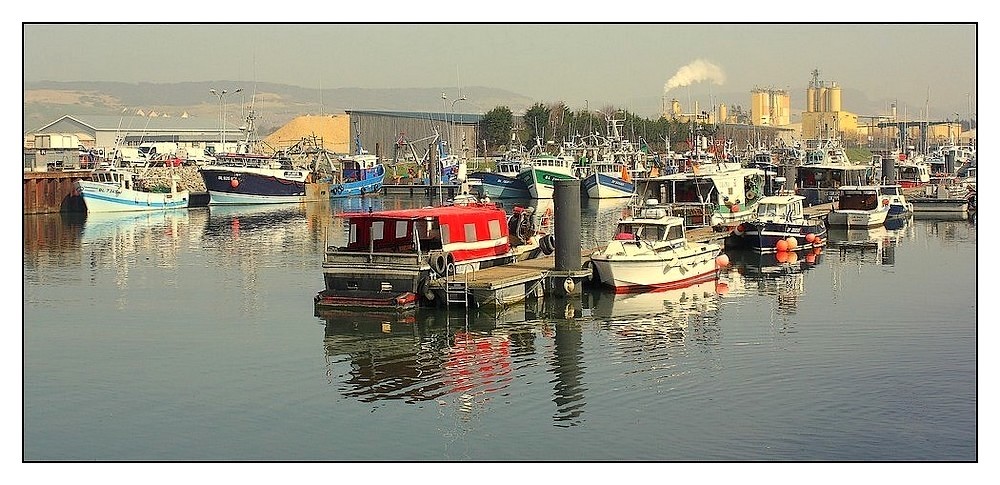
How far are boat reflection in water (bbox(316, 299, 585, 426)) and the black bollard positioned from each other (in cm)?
108

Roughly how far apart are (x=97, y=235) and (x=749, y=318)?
111 ft

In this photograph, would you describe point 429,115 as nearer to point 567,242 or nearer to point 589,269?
point 589,269

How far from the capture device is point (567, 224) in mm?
32875

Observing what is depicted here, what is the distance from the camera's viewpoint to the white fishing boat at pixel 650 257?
113 ft

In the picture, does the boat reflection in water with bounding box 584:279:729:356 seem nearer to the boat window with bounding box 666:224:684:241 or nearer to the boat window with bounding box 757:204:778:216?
the boat window with bounding box 666:224:684:241

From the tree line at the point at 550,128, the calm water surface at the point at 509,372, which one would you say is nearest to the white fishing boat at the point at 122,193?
the calm water surface at the point at 509,372

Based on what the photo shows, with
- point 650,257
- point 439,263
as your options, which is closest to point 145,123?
point 650,257

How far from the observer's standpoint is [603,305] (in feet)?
108

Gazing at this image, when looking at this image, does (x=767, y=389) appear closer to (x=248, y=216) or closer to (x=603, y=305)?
(x=603, y=305)

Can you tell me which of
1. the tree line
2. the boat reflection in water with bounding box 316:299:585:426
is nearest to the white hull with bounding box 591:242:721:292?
the boat reflection in water with bounding box 316:299:585:426

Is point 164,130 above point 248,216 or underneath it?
above

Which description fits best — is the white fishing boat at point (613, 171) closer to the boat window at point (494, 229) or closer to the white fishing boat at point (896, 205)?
the white fishing boat at point (896, 205)

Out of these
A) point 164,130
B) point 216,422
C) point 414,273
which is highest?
point 164,130

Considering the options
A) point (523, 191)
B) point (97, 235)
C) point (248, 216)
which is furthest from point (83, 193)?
point (523, 191)
